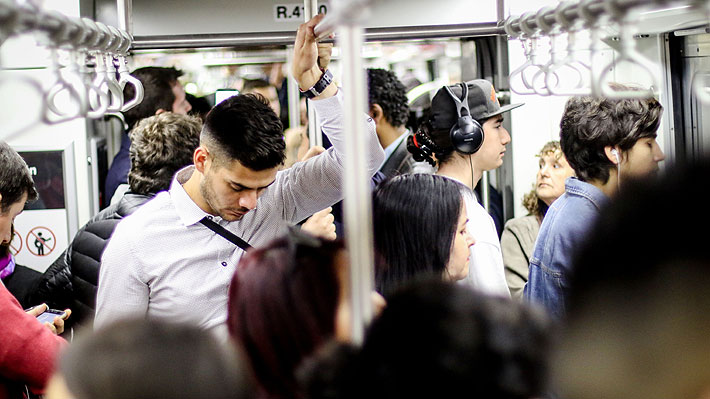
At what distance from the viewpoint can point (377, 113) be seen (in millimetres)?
4273

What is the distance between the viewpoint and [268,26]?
160 inches

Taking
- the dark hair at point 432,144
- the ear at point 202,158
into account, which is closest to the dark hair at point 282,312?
the ear at point 202,158

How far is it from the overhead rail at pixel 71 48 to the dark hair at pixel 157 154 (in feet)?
2.53

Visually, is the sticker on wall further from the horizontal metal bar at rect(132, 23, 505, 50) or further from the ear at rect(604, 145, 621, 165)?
the ear at rect(604, 145, 621, 165)

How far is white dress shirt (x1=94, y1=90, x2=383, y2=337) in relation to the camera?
7.68 feet

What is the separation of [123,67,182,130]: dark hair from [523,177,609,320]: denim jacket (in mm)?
2318

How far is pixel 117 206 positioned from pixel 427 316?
2.41 meters

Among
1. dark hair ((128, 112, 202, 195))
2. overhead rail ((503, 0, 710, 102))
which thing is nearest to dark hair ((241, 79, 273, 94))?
dark hair ((128, 112, 202, 195))

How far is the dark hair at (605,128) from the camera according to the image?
2.59 metres

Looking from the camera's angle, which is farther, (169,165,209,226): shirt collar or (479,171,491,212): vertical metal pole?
(479,171,491,212): vertical metal pole

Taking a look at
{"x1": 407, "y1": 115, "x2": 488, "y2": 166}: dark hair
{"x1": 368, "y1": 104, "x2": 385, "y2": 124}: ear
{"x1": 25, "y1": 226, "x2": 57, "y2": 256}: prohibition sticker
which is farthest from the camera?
{"x1": 368, "y1": 104, "x2": 385, "y2": 124}: ear

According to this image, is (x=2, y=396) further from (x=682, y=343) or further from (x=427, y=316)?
(x=682, y=343)

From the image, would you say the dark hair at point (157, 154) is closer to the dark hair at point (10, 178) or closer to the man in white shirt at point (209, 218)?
the man in white shirt at point (209, 218)

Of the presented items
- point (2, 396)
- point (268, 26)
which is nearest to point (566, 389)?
point (2, 396)
